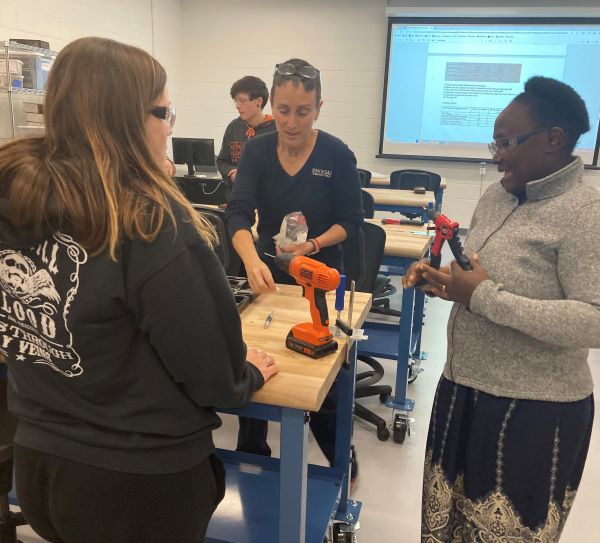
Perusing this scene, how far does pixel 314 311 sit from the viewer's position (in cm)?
118

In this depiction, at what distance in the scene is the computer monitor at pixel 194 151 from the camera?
4.86m

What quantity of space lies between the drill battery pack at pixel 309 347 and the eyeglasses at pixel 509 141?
1.84ft

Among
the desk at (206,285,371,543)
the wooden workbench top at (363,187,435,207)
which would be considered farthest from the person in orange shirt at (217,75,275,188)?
the desk at (206,285,371,543)

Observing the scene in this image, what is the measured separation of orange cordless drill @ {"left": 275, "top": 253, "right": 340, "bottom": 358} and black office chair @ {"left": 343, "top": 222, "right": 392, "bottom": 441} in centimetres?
68

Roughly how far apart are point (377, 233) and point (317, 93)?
83 centimetres

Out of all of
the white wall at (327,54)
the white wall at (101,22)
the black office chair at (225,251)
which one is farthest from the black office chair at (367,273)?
the white wall at (327,54)

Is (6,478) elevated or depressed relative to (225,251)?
depressed

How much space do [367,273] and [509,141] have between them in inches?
48.8

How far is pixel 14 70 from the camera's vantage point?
3686 mm

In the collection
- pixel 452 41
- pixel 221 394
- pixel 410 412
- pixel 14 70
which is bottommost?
pixel 410 412

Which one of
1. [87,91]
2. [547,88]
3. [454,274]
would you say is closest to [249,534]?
[454,274]

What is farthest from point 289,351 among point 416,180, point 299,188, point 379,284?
point 416,180

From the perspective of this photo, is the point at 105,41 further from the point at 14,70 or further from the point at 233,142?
the point at 14,70

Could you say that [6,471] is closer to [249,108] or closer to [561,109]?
[561,109]
